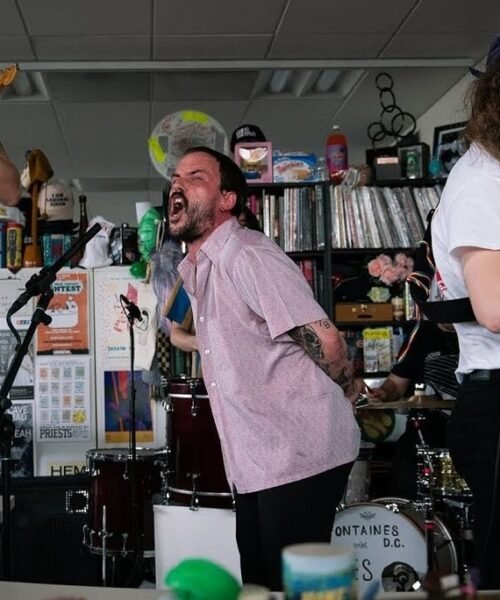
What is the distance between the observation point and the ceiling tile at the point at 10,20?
4.15 meters

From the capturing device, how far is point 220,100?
5945 mm

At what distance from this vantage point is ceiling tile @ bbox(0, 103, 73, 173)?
609cm

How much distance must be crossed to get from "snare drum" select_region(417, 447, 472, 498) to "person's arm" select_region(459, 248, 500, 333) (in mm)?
2194

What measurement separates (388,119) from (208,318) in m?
5.09

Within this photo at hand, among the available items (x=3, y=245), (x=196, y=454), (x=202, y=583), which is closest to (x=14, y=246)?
(x=3, y=245)

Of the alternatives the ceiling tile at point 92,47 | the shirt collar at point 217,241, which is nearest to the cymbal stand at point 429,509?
the shirt collar at point 217,241

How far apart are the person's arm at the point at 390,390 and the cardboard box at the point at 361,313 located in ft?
8.14

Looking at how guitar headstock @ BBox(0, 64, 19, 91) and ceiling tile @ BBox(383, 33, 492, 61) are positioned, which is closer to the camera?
guitar headstock @ BBox(0, 64, 19, 91)

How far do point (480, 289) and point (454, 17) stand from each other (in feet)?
11.9

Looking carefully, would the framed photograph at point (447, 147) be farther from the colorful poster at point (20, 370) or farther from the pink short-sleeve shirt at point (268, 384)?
the pink short-sleeve shirt at point (268, 384)

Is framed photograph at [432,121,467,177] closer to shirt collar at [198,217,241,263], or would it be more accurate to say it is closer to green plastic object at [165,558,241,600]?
shirt collar at [198,217,241,263]

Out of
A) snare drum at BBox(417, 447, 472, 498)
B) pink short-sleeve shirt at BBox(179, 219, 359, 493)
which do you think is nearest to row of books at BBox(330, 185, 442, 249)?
snare drum at BBox(417, 447, 472, 498)

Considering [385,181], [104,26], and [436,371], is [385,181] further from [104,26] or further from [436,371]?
[436,371]

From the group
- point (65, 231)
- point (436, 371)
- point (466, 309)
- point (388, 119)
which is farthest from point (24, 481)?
point (388, 119)
